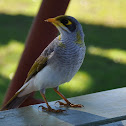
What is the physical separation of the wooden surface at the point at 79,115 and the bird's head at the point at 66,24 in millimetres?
690

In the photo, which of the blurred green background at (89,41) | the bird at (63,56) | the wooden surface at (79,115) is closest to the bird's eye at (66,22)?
the bird at (63,56)

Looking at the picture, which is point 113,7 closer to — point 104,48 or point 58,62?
point 104,48

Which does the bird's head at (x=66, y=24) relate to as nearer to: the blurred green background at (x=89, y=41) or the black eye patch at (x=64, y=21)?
the black eye patch at (x=64, y=21)

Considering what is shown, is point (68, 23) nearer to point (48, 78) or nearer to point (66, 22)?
point (66, 22)

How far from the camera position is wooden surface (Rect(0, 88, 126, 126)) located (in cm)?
304

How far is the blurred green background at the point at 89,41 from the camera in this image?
22.7 feet

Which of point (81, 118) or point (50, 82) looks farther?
point (50, 82)

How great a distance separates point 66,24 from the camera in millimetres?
3328

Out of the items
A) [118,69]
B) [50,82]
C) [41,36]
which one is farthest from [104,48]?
[50,82]

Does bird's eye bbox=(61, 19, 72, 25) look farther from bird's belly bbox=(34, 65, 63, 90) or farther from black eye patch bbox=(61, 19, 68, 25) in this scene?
bird's belly bbox=(34, 65, 63, 90)

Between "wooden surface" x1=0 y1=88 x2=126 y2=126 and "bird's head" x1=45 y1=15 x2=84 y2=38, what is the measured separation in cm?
69

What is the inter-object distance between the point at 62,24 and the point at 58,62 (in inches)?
14.0

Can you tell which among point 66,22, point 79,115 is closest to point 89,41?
point 66,22

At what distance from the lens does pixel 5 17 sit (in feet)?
33.8
